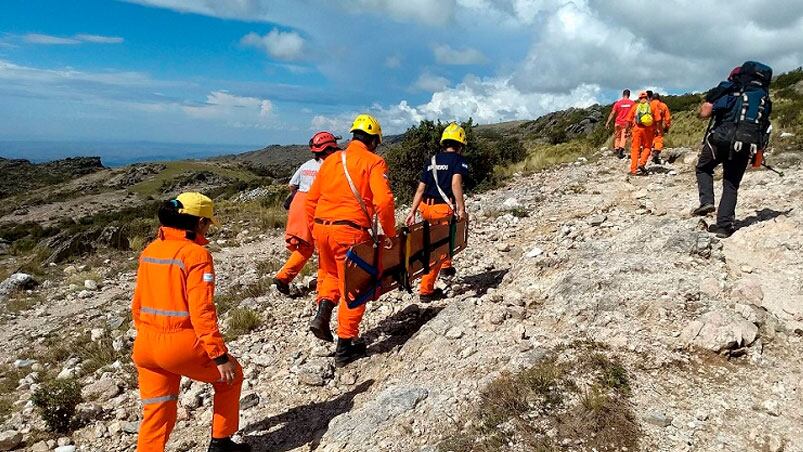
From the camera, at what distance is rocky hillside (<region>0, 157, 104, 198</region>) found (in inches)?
3467

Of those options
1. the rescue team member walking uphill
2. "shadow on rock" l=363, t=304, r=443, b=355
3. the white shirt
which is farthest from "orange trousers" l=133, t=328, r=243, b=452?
the rescue team member walking uphill

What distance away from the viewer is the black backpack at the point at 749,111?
6.23 meters

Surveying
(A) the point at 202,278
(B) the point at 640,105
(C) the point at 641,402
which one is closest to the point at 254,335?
Result: (A) the point at 202,278

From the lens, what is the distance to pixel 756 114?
20.5 feet

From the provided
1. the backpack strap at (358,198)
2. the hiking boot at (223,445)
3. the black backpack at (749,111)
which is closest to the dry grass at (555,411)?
the hiking boot at (223,445)

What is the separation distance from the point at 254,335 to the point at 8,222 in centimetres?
5012

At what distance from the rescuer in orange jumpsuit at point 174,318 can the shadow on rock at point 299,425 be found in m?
0.96

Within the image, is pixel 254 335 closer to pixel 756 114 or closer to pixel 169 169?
pixel 756 114

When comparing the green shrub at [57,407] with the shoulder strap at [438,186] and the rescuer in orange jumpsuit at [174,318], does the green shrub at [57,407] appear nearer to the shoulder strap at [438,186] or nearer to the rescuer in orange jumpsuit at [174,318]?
the rescuer in orange jumpsuit at [174,318]

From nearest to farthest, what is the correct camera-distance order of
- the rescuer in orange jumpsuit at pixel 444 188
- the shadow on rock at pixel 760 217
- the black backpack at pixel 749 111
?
the rescuer in orange jumpsuit at pixel 444 188, the black backpack at pixel 749 111, the shadow on rock at pixel 760 217

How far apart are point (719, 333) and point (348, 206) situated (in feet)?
10.9

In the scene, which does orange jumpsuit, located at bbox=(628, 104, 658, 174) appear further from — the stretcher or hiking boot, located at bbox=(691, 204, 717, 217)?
the stretcher

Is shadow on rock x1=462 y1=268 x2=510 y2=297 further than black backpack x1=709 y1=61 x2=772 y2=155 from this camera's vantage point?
Yes

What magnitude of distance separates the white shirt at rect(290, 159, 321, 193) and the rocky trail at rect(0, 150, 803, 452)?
5.54ft
